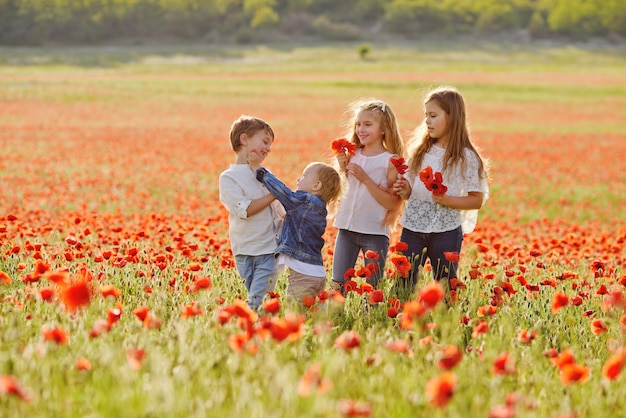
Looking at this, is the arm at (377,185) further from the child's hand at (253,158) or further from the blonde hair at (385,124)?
the child's hand at (253,158)

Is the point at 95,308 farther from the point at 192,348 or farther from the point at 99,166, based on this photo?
the point at 99,166

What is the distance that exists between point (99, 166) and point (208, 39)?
11066 centimetres

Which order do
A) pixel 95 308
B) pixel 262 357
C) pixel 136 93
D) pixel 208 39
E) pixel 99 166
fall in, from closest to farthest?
pixel 262 357 → pixel 95 308 → pixel 99 166 → pixel 136 93 → pixel 208 39

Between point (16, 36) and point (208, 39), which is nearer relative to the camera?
point (16, 36)

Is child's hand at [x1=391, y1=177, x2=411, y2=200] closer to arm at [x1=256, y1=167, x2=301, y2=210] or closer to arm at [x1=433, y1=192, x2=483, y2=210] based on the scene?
arm at [x1=433, y1=192, x2=483, y2=210]

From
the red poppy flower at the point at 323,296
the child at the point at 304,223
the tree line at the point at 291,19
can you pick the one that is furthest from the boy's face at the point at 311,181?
the tree line at the point at 291,19

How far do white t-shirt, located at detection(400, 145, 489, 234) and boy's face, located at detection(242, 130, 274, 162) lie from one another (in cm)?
108

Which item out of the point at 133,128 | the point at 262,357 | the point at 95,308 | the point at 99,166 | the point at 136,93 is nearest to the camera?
the point at 262,357

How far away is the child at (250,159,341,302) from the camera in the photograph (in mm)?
4777

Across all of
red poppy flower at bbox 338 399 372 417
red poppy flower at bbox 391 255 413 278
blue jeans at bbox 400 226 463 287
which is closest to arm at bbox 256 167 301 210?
red poppy flower at bbox 391 255 413 278

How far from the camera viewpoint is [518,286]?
5559 mm

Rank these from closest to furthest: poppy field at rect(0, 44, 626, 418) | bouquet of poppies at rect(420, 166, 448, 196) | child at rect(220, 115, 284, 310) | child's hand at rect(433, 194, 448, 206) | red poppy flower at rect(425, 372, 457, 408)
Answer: red poppy flower at rect(425, 372, 457, 408)
poppy field at rect(0, 44, 626, 418)
bouquet of poppies at rect(420, 166, 448, 196)
child at rect(220, 115, 284, 310)
child's hand at rect(433, 194, 448, 206)

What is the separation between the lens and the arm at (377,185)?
16.5 feet

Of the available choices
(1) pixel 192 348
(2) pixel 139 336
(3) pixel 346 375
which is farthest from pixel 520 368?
(2) pixel 139 336
